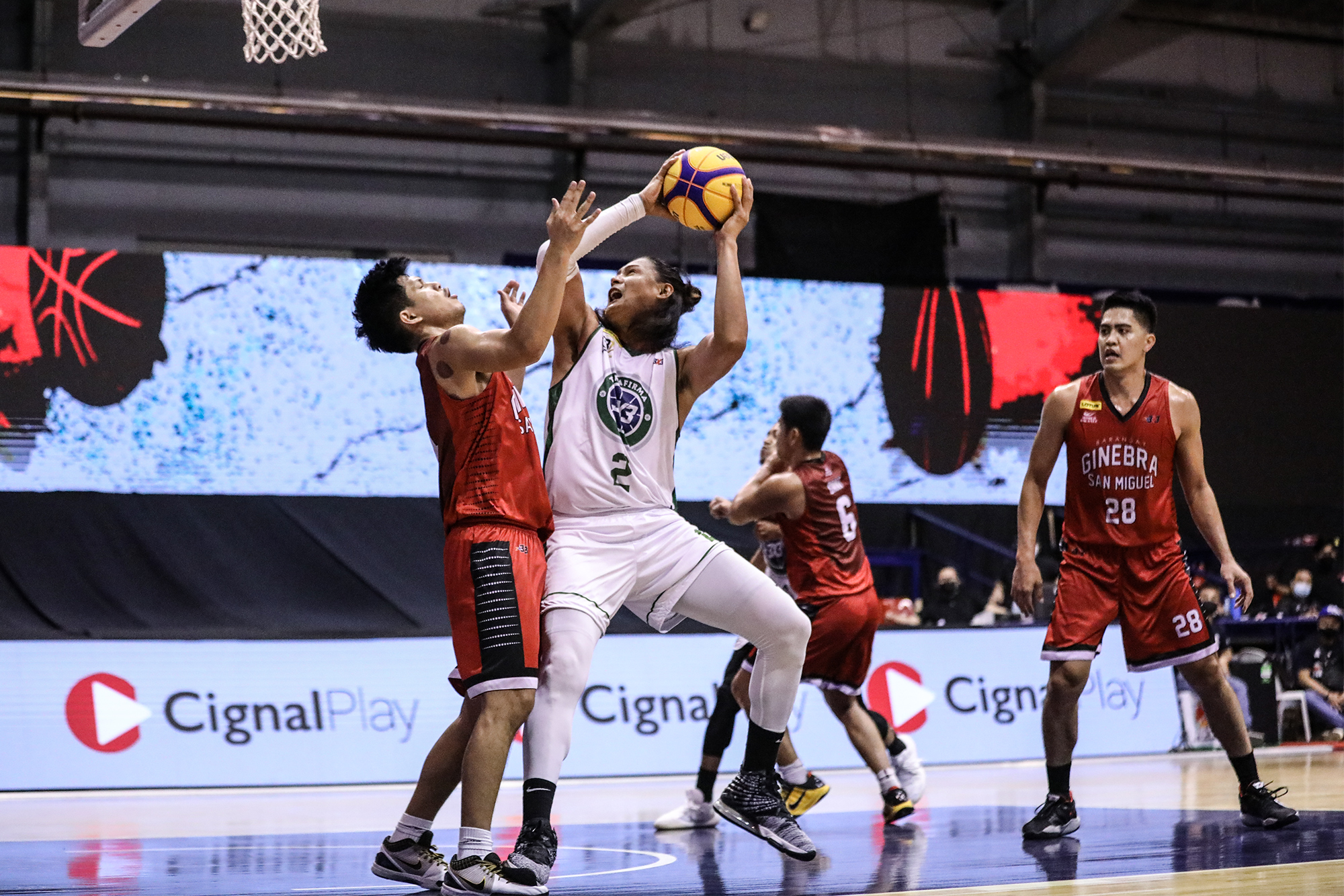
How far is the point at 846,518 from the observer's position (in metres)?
6.36

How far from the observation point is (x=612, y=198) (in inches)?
607

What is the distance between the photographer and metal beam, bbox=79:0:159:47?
6676 mm

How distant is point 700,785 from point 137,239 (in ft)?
33.4

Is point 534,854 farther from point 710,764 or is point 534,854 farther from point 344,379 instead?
point 344,379

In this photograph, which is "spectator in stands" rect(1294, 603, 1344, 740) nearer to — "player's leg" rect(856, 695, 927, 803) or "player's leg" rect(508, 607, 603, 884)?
"player's leg" rect(856, 695, 927, 803)

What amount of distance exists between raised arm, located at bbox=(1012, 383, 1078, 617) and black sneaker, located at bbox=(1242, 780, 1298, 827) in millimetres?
1070

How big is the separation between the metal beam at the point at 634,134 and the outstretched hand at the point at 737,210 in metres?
9.01

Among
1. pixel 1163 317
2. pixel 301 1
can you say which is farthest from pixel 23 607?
pixel 1163 317

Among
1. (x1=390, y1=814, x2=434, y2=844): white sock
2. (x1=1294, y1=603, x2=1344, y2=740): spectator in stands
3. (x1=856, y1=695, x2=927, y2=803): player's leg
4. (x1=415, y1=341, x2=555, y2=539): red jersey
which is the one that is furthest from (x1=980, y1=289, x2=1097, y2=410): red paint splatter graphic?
(x1=390, y1=814, x2=434, y2=844): white sock

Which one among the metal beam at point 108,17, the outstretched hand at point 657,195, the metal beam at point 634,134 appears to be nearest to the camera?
the outstretched hand at point 657,195

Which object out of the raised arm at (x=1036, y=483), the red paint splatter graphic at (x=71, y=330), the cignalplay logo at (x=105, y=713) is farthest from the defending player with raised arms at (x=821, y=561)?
the red paint splatter graphic at (x=71, y=330)

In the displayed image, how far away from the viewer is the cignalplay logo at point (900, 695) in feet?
32.7

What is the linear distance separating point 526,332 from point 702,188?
0.91 meters

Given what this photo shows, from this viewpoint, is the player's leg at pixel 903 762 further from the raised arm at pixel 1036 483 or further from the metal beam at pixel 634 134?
the metal beam at pixel 634 134
